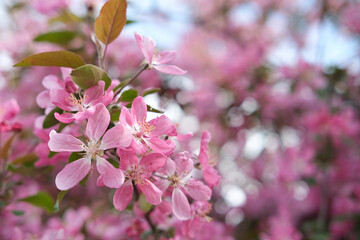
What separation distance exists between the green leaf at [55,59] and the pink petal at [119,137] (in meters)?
0.25

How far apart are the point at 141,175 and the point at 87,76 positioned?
9.8 inches

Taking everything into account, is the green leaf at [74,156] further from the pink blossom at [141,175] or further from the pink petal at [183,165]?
the pink petal at [183,165]

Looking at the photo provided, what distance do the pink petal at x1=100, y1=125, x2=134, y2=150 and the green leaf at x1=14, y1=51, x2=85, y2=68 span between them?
0.25 m

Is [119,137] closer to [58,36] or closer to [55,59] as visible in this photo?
[55,59]

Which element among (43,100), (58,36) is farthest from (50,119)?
(58,36)

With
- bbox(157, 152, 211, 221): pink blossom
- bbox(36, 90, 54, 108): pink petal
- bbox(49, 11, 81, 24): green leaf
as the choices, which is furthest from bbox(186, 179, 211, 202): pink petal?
bbox(49, 11, 81, 24): green leaf

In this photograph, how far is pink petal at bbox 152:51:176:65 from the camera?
3.07ft

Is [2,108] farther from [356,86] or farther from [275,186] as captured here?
[356,86]

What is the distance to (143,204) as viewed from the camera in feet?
2.77

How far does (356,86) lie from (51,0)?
2073 millimetres

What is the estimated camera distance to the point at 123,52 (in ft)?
7.63

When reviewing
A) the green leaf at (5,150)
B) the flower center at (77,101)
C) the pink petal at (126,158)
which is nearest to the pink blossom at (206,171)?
the pink petal at (126,158)

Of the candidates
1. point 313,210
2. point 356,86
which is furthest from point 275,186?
point 356,86

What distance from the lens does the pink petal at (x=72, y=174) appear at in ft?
2.32
